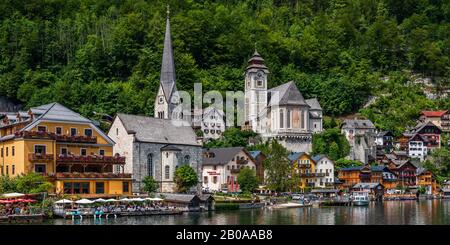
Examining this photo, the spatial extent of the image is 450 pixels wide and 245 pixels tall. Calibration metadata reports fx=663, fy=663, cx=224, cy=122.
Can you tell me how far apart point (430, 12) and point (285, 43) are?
42112mm

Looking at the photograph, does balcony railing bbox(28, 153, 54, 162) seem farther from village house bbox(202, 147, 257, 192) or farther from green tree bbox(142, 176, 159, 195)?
village house bbox(202, 147, 257, 192)

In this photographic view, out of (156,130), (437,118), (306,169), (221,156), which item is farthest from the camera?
(437,118)

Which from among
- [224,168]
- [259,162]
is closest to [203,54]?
[259,162]

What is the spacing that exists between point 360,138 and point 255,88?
1576 cm

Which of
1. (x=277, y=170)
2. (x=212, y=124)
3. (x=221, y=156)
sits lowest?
(x=277, y=170)

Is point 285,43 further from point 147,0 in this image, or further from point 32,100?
point 32,100

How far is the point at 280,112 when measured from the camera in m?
86.6

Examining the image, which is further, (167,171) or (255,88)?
(255,88)

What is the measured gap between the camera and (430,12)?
137625 mm

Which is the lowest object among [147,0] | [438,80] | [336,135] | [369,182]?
[369,182]

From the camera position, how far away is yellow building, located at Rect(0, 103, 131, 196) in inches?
1781

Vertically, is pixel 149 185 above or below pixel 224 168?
below

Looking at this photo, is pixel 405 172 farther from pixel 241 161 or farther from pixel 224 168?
pixel 224 168
